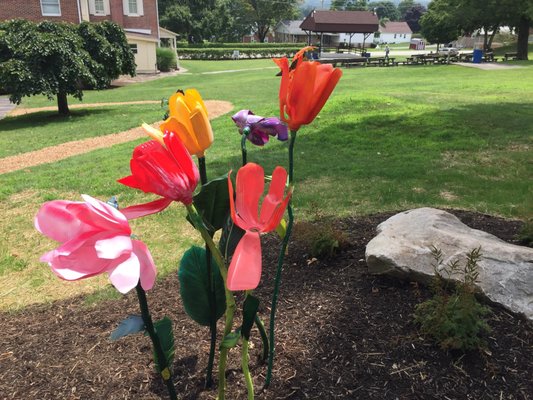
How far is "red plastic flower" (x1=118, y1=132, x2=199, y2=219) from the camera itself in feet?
3.73

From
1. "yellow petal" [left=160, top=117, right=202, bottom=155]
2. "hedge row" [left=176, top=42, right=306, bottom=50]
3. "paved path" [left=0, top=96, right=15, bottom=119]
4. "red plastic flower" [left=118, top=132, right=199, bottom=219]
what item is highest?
"hedge row" [left=176, top=42, right=306, bottom=50]

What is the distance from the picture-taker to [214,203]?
163cm

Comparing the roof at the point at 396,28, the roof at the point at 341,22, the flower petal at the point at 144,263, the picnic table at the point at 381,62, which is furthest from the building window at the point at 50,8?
the roof at the point at 396,28

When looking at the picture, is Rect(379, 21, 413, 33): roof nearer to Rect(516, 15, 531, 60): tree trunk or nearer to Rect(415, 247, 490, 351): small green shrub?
Rect(516, 15, 531, 60): tree trunk

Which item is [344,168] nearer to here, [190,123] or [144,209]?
[190,123]

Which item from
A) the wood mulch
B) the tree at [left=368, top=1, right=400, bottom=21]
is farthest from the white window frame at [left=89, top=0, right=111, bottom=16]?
the tree at [left=368, top=1, right=400, bottom=21]

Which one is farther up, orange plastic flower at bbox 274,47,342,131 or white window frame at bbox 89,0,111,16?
white window frame at bbox 89,0,111,16

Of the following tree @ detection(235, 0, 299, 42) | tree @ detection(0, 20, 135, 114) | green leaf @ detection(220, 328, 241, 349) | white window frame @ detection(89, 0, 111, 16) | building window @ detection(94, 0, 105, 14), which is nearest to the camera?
green leaf @ detection(220, 328, 241, 349)

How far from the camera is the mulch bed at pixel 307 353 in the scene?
208 cm

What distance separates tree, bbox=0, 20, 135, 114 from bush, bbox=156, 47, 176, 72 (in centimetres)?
1652

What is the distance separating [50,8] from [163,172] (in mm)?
26393

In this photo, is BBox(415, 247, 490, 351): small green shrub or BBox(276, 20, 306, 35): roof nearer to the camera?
BBox(415, 247, 490, 351): small green shrub

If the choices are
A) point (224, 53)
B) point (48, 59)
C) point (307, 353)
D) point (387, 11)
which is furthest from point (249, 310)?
point (387, 11)

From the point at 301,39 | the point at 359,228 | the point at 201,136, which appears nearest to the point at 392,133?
the point at 359,228
